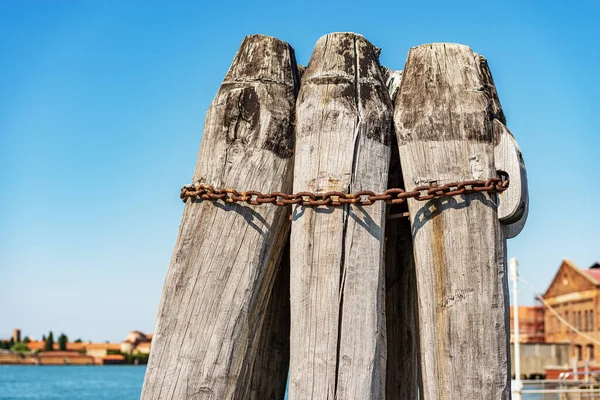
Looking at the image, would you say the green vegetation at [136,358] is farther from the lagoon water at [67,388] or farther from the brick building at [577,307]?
the brick building at [577,307]

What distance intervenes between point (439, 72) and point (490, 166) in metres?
0.49

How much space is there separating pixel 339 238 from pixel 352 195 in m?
0.19

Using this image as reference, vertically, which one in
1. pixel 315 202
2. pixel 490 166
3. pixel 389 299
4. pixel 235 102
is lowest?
pixel 389 299

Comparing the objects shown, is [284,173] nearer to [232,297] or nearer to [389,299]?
[232,297]

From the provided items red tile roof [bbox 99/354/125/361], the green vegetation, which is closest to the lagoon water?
the green vegetation

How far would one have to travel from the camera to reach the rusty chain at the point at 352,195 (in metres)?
3.30

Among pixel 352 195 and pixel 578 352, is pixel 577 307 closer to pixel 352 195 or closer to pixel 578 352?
pixel 578 352

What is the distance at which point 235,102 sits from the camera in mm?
3498

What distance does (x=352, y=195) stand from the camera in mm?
3316

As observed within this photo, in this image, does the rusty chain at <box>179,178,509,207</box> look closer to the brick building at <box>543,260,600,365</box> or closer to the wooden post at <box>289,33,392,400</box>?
the wooden post at <box>289,33,392,400</box>

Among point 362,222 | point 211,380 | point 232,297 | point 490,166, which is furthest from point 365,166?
point 211,380

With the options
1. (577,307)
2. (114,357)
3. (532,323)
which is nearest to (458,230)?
(577,307)

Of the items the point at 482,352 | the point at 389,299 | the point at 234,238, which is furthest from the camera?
the point at 389,299

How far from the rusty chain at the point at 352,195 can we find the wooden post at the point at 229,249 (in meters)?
0.05
